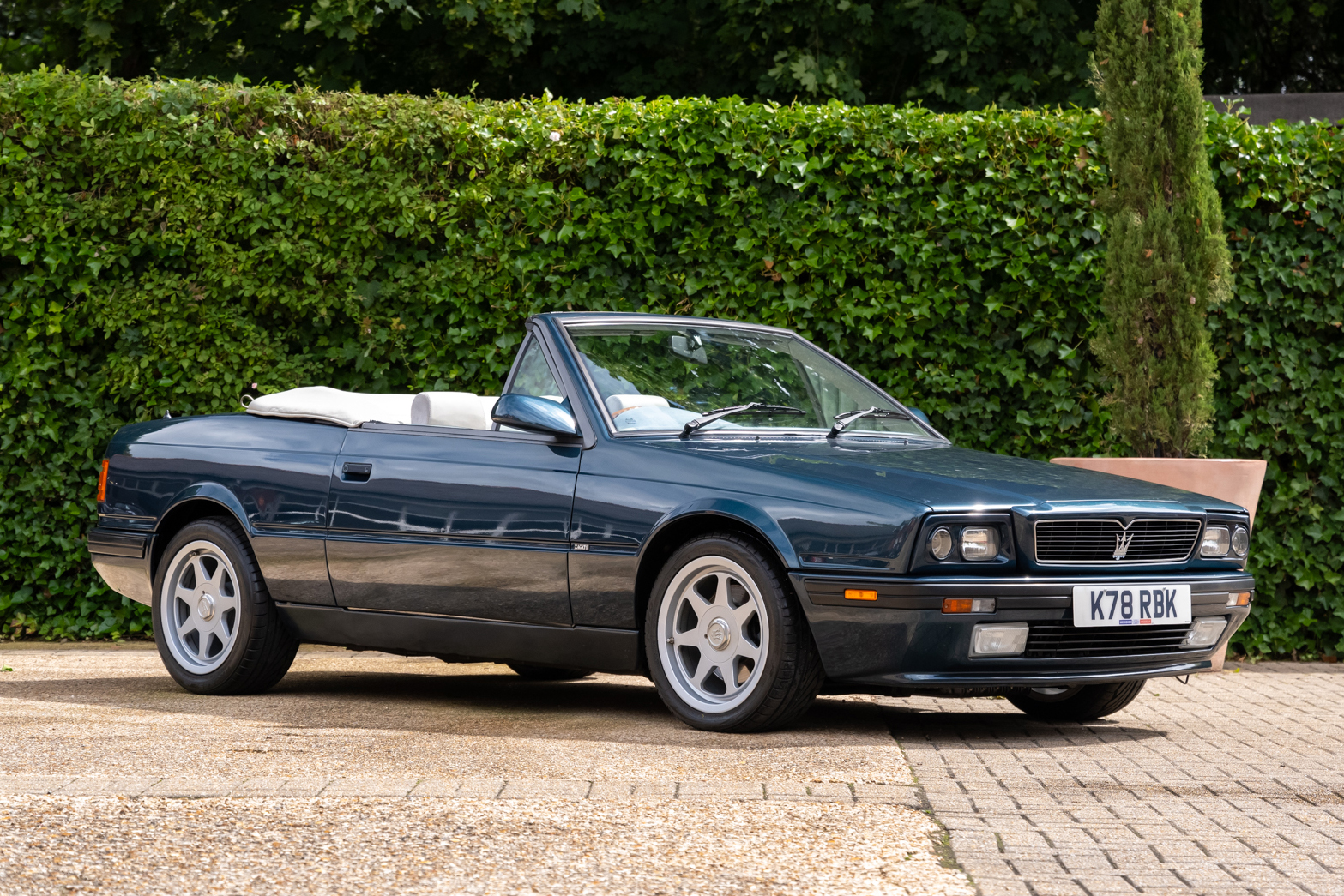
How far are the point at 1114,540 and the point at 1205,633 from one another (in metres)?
0.60

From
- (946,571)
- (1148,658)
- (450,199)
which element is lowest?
(1148,658)

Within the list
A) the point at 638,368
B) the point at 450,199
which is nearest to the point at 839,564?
the point at 638,368

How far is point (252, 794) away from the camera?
4465 mm

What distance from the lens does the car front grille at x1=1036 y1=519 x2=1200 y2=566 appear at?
5414 millimetres

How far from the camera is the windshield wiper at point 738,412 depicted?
612 cm

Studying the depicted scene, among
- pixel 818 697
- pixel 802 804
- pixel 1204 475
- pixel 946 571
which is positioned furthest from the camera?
pixel 1204 475

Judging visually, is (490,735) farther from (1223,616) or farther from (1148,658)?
(1223,616)

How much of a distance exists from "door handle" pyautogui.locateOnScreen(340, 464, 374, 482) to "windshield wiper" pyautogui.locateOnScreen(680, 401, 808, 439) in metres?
1.30

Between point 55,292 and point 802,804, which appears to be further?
point 55,292

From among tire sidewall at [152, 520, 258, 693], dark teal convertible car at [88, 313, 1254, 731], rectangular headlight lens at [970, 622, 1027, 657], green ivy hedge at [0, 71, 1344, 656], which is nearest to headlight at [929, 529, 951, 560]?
dark teal convertible car at [88, 313, 1254, 731]

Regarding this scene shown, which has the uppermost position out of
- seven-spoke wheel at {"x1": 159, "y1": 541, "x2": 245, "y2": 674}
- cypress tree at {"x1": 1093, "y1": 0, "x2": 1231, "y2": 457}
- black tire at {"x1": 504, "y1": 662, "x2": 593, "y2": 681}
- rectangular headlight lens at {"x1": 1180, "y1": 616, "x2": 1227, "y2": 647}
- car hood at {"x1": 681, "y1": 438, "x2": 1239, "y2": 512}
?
cypress tree at {"x1": 1093, "y1": 0, "x2": 1231, "y2": 457}

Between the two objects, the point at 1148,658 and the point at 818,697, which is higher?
the point at 1148,658

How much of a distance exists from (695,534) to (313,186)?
4.20m

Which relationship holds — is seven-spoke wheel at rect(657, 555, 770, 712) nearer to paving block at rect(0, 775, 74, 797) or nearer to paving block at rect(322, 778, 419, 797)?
paving block at rect(322, 778, 419, 797)
